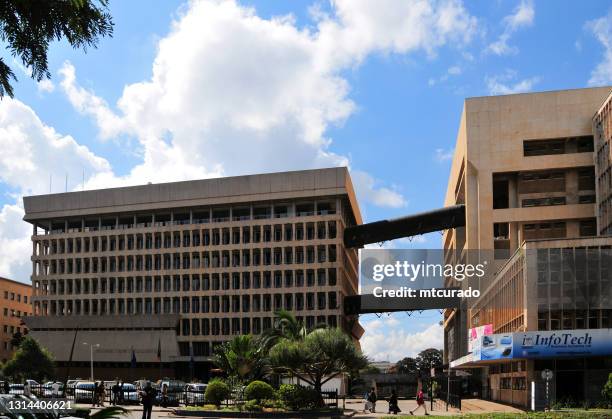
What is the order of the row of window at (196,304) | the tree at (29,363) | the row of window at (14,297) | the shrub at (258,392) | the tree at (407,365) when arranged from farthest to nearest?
the tree at (407,365), the row of window at (14,297), the row of window at (196,304), the tree at (29,363), the shrub at (258,392)

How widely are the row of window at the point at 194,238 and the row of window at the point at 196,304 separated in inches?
303

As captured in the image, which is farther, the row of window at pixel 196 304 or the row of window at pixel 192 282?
the row of window at pixel 192 282

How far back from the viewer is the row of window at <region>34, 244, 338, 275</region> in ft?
333

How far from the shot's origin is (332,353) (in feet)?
142

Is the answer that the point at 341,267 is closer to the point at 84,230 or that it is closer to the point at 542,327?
the point at 84,230

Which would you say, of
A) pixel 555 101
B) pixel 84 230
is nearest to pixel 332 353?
pixel 555 101

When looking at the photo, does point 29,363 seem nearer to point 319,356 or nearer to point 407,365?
point 319,356

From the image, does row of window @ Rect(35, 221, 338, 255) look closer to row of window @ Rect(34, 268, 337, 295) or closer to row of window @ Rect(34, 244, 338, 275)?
row of window @ Rect(34, 244, 338, 275)

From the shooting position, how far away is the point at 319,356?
4341cm

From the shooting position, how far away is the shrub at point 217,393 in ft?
143

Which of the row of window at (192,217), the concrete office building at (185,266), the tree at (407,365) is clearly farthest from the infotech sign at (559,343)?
the tree at (407,365)

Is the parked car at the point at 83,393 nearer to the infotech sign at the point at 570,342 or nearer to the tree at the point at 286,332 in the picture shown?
the tree at the point at 286,332

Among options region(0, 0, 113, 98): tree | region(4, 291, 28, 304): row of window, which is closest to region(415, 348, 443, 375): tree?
region(4, 291, 28, 304): row of window

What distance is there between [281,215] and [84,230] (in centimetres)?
3205
